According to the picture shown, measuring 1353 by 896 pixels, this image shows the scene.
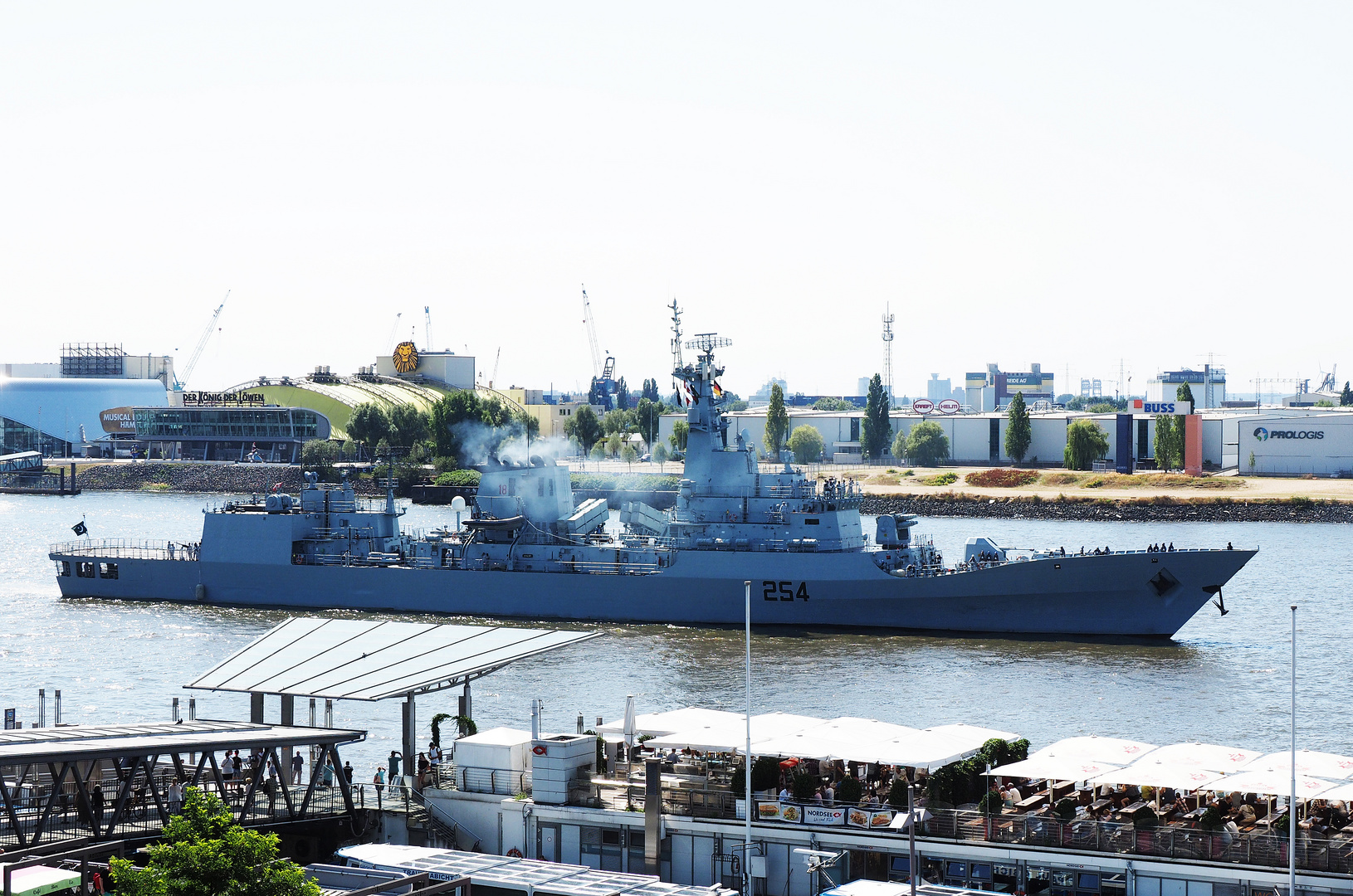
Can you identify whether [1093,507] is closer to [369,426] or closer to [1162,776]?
[369,426]

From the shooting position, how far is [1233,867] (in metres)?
18.7

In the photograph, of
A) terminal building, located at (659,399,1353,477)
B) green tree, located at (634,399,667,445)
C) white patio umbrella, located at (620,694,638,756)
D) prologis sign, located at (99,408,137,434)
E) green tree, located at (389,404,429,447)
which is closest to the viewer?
white patio umbrella, located at (620,694,638,756)

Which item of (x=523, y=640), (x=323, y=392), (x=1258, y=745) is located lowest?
(x=1258, y=745)

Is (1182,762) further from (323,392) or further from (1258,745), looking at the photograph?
(323,392)

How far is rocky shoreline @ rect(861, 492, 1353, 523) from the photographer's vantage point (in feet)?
310

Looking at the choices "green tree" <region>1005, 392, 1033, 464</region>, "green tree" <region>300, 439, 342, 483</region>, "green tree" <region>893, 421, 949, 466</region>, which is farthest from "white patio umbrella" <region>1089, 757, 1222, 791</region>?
"green tree" <region>300, 439, 342, 483</region>

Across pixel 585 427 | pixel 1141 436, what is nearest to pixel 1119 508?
pixel 1141 436

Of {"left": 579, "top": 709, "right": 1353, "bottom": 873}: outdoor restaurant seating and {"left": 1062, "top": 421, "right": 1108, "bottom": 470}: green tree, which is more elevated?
{"left": 1062, "top": 421, "right": 1108, "bottom": 470}: green tree

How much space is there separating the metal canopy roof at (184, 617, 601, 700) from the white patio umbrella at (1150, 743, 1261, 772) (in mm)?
9235

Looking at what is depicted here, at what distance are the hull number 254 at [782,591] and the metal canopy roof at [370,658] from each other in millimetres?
23141

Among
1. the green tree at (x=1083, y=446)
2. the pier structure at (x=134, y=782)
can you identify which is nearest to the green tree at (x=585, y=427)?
the green tree at (x=1083, y=446)

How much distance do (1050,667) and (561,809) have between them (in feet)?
73.7

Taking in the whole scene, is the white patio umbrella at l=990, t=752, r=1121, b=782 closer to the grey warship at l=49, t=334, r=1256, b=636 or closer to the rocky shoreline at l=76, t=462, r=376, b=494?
the grey warship at l=49, t=334, r=1256, b=636

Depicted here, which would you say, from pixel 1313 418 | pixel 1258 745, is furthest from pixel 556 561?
pixel 1313 418
